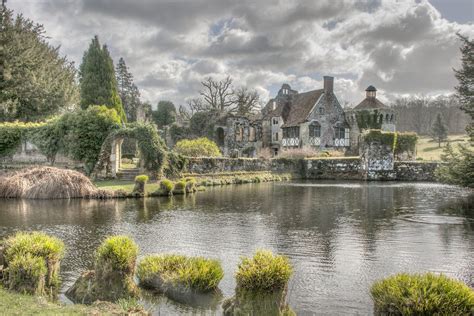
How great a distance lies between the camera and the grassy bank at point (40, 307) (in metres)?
5.33

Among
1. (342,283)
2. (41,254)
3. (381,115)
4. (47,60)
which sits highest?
(47,60)

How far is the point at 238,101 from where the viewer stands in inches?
2534

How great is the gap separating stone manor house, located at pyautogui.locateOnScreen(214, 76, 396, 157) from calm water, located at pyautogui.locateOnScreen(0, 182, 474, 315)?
99.4ft

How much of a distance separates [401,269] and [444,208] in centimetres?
1047

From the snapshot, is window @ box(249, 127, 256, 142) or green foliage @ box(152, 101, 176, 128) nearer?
window @ box(249, 127, 256, 142)

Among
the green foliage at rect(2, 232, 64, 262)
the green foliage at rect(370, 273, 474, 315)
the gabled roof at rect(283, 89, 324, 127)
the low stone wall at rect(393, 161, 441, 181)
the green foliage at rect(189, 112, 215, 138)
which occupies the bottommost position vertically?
the green foliage at rect(370, 273, 474, 315)

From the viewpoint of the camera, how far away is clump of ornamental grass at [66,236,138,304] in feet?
21.2

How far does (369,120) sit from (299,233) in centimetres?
4158

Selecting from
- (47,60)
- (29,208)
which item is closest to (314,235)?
(29,208)

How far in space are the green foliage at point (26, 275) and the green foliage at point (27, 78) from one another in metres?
34.0

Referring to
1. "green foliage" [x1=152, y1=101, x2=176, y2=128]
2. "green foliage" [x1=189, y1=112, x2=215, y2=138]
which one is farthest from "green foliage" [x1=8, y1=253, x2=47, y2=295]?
"green foliage" [x1=152, y1=101, x2=176, y2=128]

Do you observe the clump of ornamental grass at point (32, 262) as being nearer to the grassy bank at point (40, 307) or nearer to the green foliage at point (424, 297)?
the grassy bank at point (40, 307)

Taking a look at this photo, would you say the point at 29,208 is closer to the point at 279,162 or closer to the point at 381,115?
the point at 279,162

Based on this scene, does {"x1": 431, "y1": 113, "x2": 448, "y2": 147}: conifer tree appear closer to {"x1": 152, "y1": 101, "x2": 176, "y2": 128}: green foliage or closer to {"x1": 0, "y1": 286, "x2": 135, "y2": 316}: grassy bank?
{"x1": 152, "y1": 101, "x2": 176, "y2": 128}: green foliage
